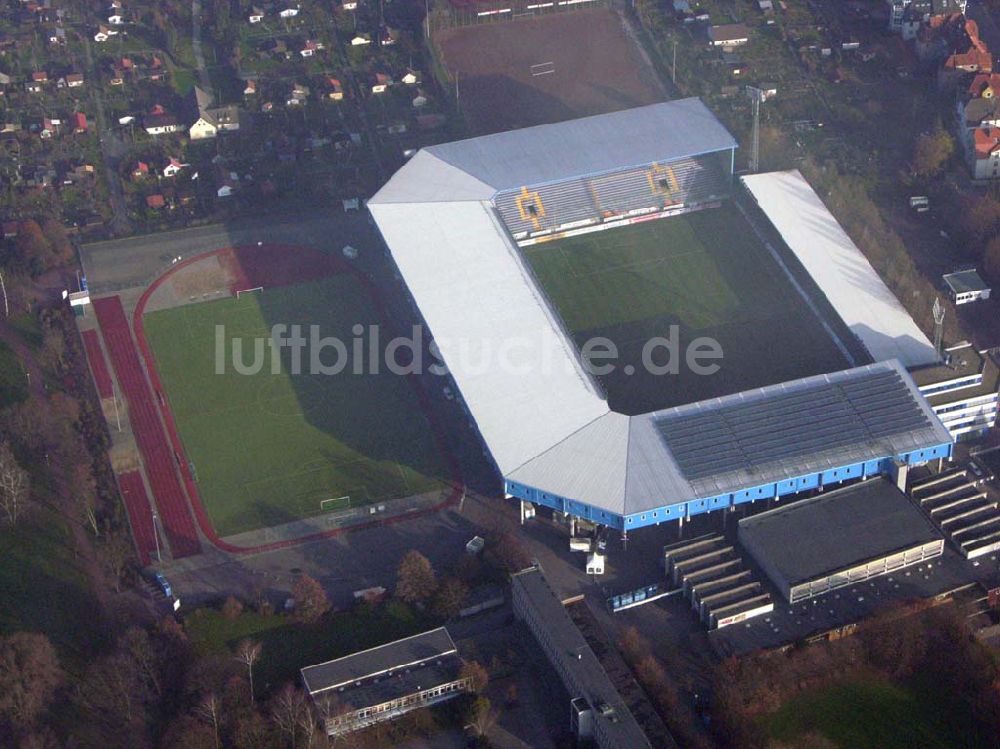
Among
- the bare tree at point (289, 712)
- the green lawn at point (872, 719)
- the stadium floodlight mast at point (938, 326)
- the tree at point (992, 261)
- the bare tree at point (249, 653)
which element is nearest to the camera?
the bare tree at point (289, 712)

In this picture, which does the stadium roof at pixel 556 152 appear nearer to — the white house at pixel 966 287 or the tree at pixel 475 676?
the white house at pixel 966 287

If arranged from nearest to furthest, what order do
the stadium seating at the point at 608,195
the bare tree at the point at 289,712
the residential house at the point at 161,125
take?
the bare tree at the point at 289,712 < the stadium seating at the point at 608,195 < the residential house at the point at 161,125

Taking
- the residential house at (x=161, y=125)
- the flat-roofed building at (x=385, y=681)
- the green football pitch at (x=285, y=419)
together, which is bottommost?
the green football pitch at (x=285, y=419)

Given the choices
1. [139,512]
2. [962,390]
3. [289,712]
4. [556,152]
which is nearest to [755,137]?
[556,152]

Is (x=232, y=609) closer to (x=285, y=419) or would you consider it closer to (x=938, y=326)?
(x=285, y=419)

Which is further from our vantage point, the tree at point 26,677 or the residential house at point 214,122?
the residential house at point 214,122

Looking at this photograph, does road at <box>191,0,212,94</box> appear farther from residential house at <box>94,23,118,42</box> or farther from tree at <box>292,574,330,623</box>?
tree at <box>292,574,330,623</box>

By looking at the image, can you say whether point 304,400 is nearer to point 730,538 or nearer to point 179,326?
point 179,326

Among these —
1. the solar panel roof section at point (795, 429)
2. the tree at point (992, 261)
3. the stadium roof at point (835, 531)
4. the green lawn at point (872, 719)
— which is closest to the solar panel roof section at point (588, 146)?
the tree at point (992, 261)
